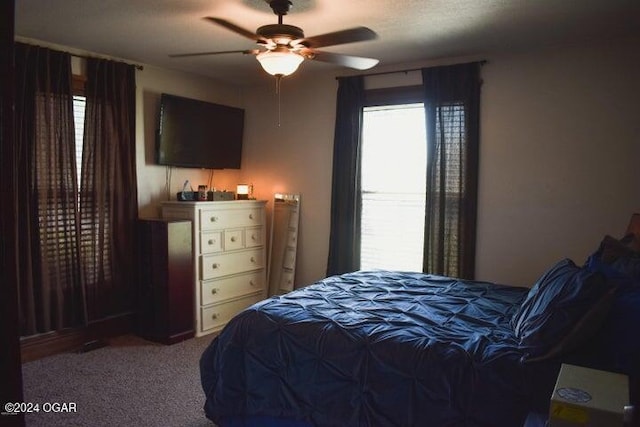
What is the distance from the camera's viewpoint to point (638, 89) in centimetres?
313

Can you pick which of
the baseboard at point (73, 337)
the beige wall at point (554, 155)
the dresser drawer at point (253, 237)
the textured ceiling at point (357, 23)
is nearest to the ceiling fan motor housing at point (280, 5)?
the textured ceiling at point (357, 23)

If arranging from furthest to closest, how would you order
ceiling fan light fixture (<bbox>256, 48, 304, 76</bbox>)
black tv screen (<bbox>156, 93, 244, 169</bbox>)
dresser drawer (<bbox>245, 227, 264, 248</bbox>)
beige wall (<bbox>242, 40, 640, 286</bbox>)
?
dresser drawer (<bbox>245, 227, 264, 248</bbox>)
black tv screen (<bbox>156, 93, 244, 169</bbox>)
beige wall (<bbox>242, 40, 640, 286</bbox>)
ceiling fan light fixture (<bbox>256, 48, 304, 76</bbox>)

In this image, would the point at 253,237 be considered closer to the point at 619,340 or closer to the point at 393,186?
the point at 393,186

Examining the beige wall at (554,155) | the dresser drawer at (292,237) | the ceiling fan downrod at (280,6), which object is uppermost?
the ceiling fan downrod at (280,6)

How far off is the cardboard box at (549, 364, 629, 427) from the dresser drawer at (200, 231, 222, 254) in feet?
10.3

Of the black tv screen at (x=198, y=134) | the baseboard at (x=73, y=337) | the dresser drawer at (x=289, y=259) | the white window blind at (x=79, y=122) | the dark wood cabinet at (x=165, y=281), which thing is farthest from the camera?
the dresser drawer at (x=289, y=259)

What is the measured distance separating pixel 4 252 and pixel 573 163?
3.52 meters

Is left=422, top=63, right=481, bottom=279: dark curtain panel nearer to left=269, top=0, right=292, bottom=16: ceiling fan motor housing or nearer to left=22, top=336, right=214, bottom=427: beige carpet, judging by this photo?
left=269, top=0, right=292, bottom=16: ceiling fan motor housing

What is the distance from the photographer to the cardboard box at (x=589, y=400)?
1.25m

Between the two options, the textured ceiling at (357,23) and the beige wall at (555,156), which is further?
the beige wall at (555,156)

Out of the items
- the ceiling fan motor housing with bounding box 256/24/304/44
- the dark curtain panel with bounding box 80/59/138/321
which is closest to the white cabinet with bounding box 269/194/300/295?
the dark curtain panel with bounding box 80/59/138/321

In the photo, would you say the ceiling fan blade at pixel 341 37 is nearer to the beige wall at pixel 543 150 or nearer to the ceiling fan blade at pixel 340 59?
the ceiling fan blade at pixel 340 59

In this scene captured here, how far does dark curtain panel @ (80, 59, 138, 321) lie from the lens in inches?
146

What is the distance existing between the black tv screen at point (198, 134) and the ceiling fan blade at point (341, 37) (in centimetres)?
209
